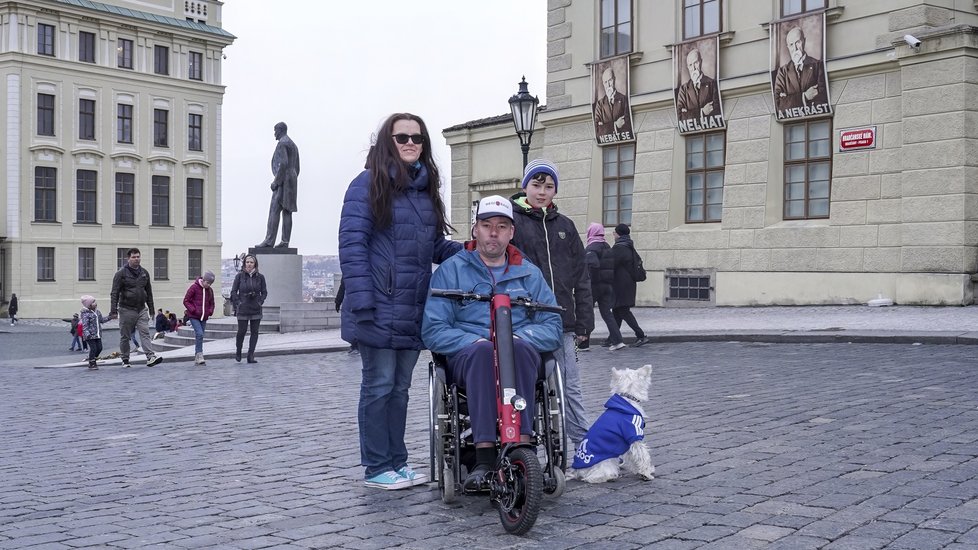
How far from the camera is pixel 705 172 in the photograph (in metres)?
23.3

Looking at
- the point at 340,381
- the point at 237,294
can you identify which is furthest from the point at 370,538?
the point at 237,294

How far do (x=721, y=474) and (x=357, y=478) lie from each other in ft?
6.88

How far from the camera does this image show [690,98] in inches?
910

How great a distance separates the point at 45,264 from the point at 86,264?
2.09m

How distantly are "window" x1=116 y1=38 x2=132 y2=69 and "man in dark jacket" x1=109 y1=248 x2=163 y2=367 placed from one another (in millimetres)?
43118

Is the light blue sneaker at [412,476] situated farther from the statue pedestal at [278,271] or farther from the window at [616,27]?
the window at [616,27]

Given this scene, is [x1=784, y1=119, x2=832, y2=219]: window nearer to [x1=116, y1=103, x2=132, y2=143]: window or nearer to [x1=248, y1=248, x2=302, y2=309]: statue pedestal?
[x1=248, y1=248, x2=302, y2=309]: statue pedestal

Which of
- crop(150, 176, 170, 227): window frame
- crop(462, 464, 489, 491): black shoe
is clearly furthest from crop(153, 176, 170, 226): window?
crop(462, 464, 489, 491): black shoe

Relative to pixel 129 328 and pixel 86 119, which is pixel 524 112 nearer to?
pixel 129 328

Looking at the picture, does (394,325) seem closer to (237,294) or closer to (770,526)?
(770,526)

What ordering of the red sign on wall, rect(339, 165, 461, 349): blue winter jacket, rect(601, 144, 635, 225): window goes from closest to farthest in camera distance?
rect(339, 165, 461, 349): blue winter jacket
the red sign on wall
rect(601, 144, 635, 225): window

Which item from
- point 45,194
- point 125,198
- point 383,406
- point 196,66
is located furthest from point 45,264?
point 383,406

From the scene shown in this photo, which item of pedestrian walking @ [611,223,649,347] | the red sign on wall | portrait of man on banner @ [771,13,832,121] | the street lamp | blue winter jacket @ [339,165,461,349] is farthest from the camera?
portrait of man on banner @ [771,13,832,121]

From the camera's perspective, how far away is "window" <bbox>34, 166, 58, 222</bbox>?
178 ft
